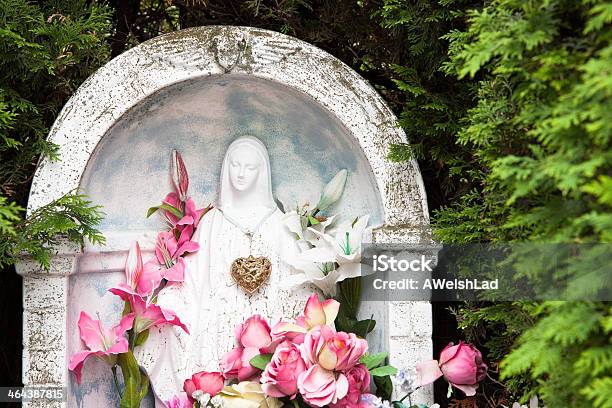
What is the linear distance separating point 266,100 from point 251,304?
2.29ft

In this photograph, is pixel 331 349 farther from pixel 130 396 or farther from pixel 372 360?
pixel 130 396

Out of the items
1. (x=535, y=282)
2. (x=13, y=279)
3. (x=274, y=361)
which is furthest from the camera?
(x=13, y=279)

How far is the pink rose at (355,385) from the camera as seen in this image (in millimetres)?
2430

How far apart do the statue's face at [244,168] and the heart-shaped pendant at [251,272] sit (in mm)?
Result: 254

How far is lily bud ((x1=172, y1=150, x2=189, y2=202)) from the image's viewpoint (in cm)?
289

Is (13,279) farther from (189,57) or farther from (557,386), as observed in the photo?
(557,386)

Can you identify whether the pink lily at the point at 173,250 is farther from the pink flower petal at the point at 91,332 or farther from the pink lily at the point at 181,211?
the pink flower petal at the point at 91,332

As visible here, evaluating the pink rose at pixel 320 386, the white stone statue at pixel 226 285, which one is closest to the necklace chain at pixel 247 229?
the white stone statue at pixel 226 285

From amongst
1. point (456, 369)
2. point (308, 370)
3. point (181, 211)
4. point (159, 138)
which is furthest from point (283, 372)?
point (159, 138)

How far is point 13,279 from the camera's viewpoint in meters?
3.01

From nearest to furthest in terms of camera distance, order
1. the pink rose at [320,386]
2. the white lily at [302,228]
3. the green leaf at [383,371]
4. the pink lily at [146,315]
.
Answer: the pink rose at [320,386], the green leaf at [383,371], the pink lily at [146,315], the white lily at [302,228]

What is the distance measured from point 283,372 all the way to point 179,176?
2.82ft

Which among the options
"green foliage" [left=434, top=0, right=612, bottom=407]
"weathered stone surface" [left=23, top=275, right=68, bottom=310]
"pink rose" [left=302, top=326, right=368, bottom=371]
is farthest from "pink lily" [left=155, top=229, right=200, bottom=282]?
"green foliage" [left=434, top=0, right=612, bottom=407]

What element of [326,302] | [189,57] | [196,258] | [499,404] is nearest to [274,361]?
[326,302]
